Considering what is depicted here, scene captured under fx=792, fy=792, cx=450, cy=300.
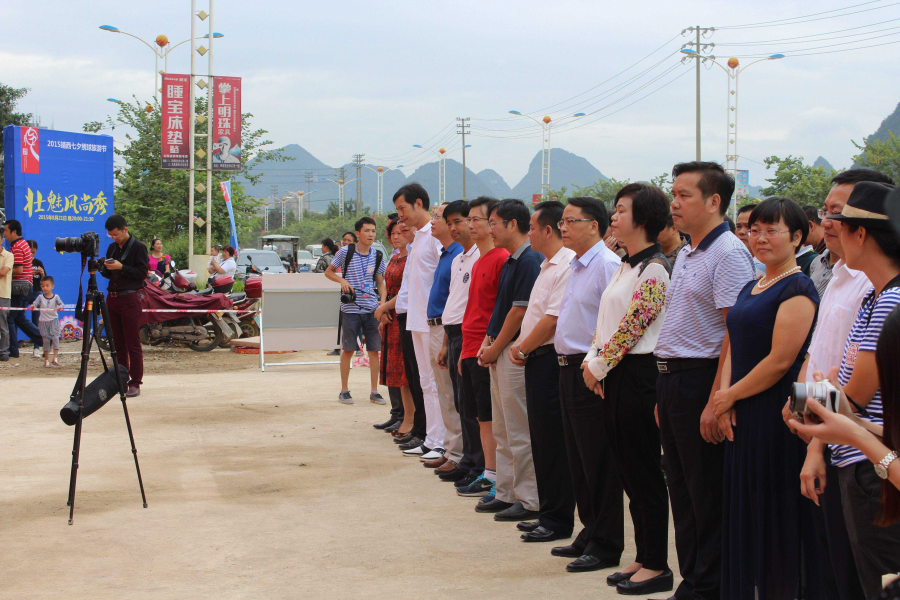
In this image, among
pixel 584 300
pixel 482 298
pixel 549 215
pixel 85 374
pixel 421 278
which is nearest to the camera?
pixel 584 300

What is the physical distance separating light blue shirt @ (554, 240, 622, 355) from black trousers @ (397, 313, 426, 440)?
9.82 feet

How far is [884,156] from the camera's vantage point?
34.1 metres

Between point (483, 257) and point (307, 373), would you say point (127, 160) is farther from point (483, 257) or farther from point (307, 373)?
point (483, 257)

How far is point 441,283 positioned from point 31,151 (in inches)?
462

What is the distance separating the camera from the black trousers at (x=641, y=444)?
3623 mm

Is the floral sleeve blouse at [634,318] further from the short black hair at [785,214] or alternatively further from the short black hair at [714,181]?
the short black hair at [785,214]

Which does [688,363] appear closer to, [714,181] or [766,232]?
[766,232]

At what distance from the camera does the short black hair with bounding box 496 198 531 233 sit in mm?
4844

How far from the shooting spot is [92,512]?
4.94 metres

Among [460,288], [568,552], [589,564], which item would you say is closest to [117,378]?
[460,288]

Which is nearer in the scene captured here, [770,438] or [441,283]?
[770,438]

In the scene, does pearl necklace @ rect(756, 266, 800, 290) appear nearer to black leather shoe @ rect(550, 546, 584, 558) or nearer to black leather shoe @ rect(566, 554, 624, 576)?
black leather shoe @ rect(566, 554, 624, 576)

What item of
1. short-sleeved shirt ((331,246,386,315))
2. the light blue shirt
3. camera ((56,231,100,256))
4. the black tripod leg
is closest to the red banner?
short-sleeved shirt ((331,246,386,315))

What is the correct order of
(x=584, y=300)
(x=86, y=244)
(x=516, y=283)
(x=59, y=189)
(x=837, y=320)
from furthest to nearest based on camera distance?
(x=59, y=189)
(x=86, y=244)
(x=516, y=283)
(x=584, y=300)
(x=837, y=320)
